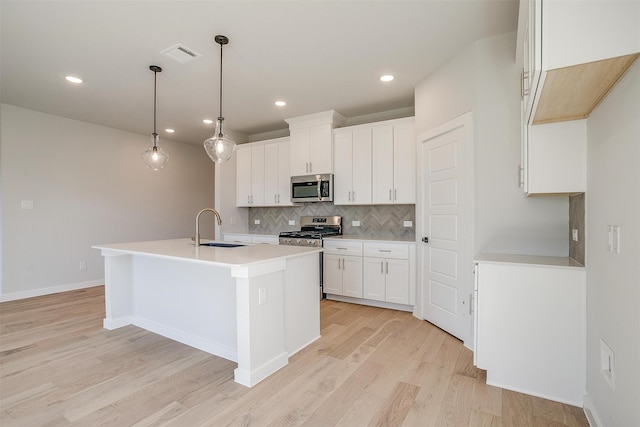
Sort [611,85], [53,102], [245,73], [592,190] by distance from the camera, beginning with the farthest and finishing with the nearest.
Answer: [53,102] < [245,73] < [592,190] < [611,85]

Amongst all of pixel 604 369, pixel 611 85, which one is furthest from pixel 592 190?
pixel 604 369

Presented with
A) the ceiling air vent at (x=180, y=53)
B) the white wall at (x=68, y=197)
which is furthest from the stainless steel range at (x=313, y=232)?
the white wall at (x=68, y=197)

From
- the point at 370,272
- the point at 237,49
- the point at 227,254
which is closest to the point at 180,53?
the point at 237,49

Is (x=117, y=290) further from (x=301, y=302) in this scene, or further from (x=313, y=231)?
(x=313, y=231)

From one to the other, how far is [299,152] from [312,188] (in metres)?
0.59

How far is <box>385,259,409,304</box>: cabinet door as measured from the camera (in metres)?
3.66

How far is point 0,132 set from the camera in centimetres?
411

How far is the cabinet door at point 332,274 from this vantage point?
4.14m

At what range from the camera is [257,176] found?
531 cm

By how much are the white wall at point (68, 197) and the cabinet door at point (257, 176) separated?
6.31 feet

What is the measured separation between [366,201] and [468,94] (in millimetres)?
1859

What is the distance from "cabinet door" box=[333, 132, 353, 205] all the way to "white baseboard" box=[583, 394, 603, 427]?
3038 millimetres

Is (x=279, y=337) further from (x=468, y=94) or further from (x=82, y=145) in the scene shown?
(x=82, y=145)

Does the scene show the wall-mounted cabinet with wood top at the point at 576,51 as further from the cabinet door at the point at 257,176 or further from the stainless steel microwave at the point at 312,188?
the cabinet door at the point at 257,176
